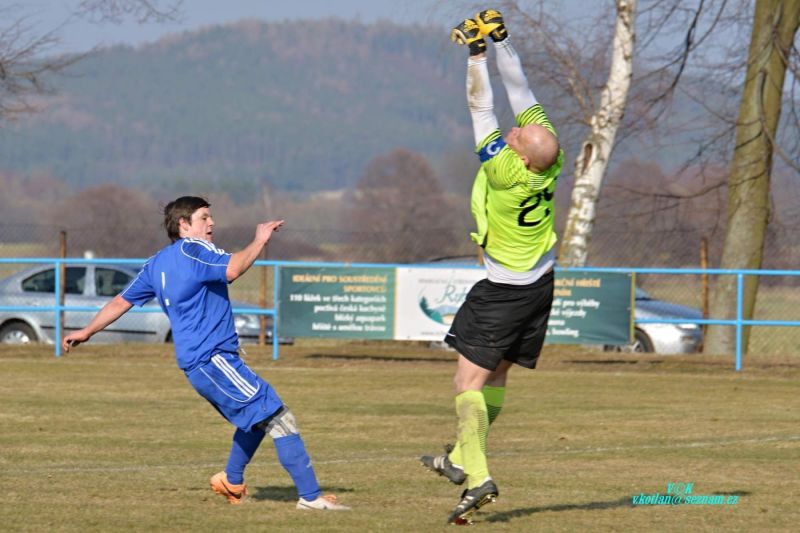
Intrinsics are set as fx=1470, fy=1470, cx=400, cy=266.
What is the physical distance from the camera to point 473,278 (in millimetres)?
18922

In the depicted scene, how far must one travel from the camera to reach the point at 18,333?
2153 centimetres

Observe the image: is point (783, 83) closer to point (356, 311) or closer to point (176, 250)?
point (356, 311)

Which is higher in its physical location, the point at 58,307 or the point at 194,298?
the point at 194,298

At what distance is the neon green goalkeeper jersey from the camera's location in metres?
7.50

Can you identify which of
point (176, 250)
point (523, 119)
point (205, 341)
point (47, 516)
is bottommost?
point (47, 516)

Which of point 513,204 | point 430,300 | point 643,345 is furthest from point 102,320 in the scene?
point 643,345

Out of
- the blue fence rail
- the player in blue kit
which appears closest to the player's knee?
the player in blue kit

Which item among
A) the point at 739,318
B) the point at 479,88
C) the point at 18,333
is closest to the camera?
the point at 479,88

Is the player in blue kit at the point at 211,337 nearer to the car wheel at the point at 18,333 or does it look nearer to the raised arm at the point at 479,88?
the raised arm at the point at 479,88

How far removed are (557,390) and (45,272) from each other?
8.57 m

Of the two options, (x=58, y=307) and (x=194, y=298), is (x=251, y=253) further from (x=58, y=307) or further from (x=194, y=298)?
(x=58, y=307)

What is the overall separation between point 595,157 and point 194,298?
605 inches

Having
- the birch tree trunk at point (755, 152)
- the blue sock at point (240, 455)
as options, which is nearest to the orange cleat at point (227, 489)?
the blue sock at point (240, 455)

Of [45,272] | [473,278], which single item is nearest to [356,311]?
[473,278]
